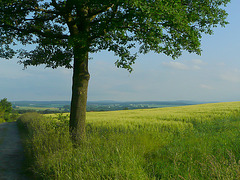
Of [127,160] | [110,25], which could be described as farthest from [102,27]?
[127,160]

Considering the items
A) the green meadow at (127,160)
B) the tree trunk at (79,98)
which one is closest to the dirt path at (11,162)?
the green meadow at (127,160)

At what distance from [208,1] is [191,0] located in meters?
0.85

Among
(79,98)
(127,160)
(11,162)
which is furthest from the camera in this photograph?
(79,98)

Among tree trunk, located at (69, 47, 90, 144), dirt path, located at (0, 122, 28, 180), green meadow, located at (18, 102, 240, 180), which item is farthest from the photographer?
tree trunk, located at (69, 47, 90, 144)

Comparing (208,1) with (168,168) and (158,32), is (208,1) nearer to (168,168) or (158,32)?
(158,32)

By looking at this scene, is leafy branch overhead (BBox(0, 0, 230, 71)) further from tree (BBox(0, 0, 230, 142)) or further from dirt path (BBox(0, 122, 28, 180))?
dirt path (BBox(0, 122, 28, 180))

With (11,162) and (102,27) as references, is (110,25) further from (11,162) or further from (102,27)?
(11,162)

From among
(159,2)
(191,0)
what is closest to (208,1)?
(191,0)

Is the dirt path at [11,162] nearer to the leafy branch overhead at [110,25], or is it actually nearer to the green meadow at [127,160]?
the green meadow at [127,160]

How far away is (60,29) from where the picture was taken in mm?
12789

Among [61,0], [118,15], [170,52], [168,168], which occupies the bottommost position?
[168,168]

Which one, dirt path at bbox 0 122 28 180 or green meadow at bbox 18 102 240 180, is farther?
dirt path at bbox 0 122 28 180

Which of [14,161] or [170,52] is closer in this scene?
[14,161]

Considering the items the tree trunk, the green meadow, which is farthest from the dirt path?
the tree trunk
